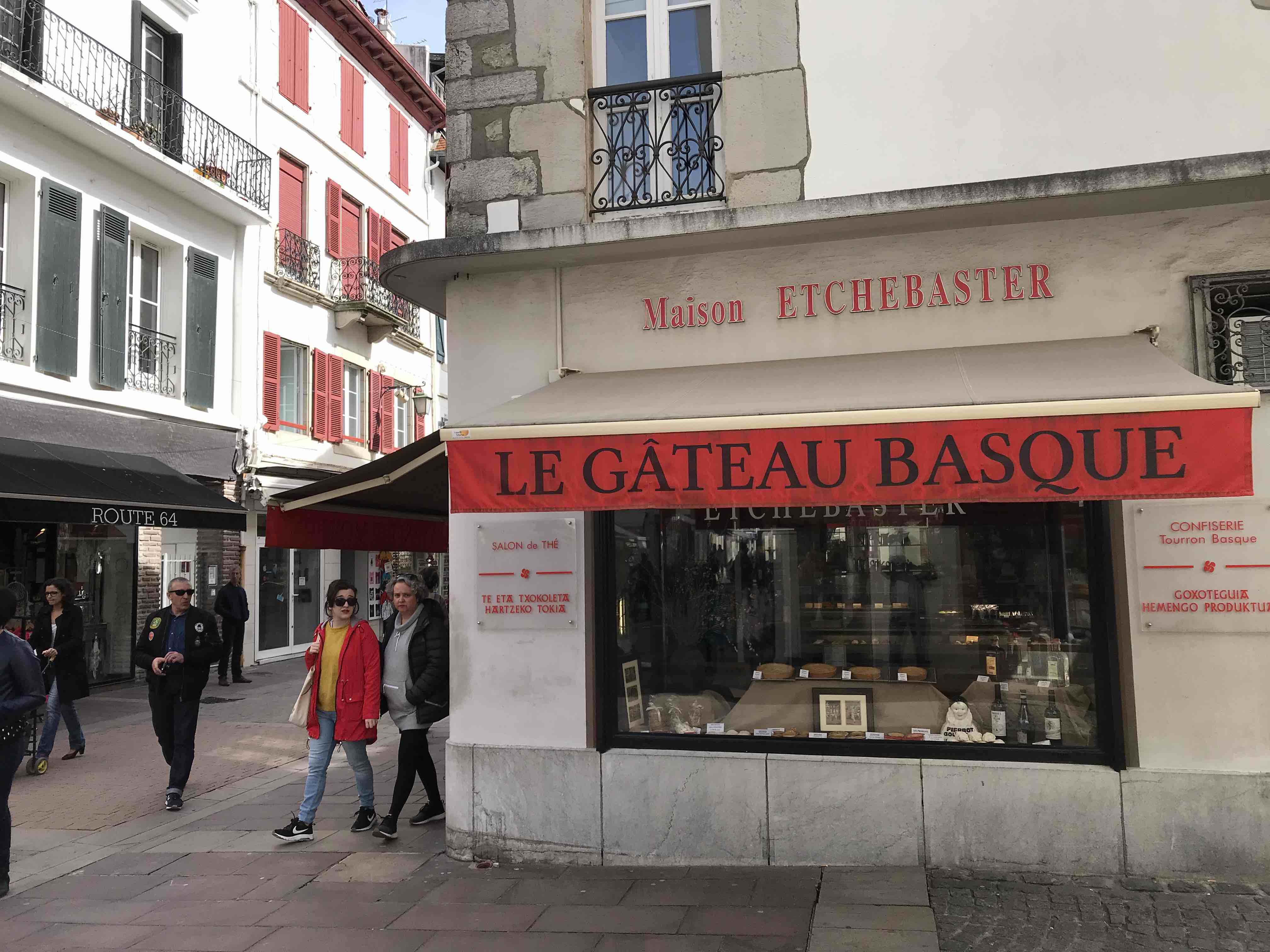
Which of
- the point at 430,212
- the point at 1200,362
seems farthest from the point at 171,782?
the point at 430,212

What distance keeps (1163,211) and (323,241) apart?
1883 cm

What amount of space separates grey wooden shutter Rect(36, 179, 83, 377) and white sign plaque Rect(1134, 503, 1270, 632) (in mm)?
13625

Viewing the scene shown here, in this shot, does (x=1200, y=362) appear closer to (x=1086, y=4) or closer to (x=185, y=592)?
(x=1086, y=4)

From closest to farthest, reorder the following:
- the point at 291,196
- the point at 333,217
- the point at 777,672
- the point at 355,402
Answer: the point at 777,672 → the point at 291,196 → the point at 333,217 → the point at 355,402

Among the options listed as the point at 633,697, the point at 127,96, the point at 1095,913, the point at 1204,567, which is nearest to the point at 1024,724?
the point at 1095,913

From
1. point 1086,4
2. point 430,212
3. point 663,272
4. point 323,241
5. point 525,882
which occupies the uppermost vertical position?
point 430,212

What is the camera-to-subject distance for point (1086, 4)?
6062 mm

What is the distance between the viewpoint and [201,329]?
17203 mm

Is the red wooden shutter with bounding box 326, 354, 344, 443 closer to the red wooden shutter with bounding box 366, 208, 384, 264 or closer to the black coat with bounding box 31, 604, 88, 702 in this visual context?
the red wooden shutter with bounding box 366, 208, 384, 264

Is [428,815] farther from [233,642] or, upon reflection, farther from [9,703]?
[233,642]

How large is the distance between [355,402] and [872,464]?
19.5 m

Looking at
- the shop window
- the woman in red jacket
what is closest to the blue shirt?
the woman in red jacket

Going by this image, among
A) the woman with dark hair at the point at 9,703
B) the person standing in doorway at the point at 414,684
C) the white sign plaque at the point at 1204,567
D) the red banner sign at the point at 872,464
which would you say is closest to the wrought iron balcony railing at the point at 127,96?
the woman with dark hair at the point at 9,703

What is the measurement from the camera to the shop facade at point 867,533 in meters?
5.17
